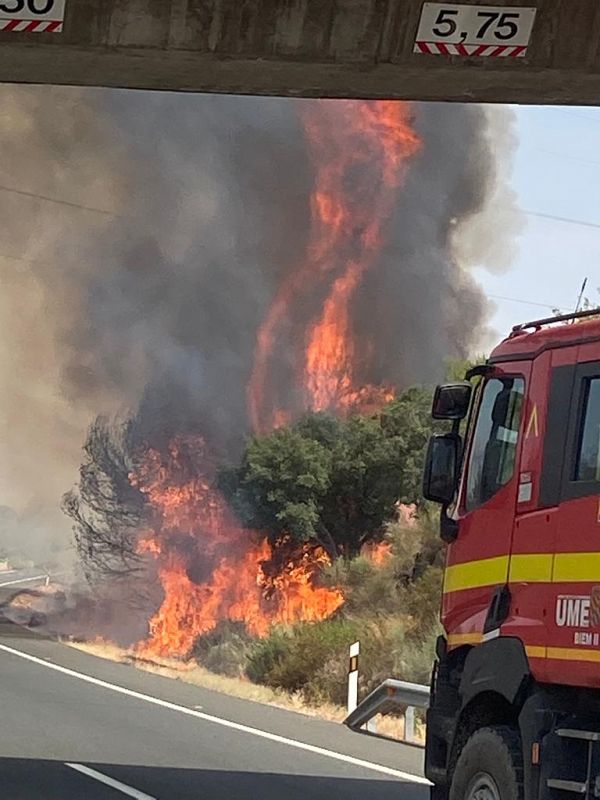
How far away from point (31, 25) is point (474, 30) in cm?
290

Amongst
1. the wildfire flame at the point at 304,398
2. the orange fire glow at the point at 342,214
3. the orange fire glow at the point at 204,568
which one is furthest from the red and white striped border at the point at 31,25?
the orange fire glow at the point at 342,214

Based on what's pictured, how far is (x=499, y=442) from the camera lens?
710 centimetres

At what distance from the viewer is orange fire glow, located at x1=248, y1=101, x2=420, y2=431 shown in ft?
152

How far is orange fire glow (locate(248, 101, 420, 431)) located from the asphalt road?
29349mm

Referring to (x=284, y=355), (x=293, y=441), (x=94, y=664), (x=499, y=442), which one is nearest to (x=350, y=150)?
(x=284, y=355)

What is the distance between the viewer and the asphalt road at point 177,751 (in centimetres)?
1020

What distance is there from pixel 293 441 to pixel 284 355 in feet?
33.7

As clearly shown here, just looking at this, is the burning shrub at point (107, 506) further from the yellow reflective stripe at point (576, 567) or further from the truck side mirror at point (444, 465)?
the yellow reflective stripe at point (576, 567)

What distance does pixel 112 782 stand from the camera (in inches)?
408

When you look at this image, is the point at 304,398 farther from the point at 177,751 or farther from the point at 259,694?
the point at 177,751

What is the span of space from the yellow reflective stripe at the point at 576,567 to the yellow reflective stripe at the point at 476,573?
0.53 meters

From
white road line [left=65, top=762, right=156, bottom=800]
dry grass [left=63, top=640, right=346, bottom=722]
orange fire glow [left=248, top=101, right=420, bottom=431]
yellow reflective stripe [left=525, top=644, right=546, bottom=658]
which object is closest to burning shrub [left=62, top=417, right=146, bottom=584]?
orange fire glow [left=248, top=101, right=420, bottom=431]

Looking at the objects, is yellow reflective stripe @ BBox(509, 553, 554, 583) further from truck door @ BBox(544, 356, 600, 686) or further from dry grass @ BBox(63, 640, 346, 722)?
dry grass @ BBox(63, 640, 346, 722)

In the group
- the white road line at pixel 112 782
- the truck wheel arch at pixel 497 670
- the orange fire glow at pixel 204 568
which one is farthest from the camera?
the orange fire glow at pixel 204 568
